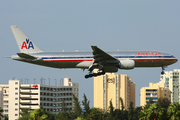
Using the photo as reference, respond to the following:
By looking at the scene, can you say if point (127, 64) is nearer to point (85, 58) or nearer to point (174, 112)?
point (85, 58)

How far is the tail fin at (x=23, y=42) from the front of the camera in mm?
84312

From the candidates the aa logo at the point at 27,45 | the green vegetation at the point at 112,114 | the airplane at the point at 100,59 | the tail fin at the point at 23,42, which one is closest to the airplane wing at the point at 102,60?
the airplane at the point at 100,59

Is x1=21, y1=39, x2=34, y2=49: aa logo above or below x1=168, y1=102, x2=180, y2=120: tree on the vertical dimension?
above

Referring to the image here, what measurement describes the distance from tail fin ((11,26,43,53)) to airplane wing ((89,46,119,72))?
14.2 metres

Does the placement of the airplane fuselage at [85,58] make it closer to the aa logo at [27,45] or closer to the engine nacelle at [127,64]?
the engine nacelle at [127,64]

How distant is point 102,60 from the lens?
7769cm

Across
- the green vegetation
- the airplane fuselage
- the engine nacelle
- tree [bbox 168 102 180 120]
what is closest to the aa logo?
the airplane fuselage

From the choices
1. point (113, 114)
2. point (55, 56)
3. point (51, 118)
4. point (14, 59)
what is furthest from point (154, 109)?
point (51, 118)

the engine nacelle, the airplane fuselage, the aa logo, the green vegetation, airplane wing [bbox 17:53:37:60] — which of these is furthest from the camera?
the aa logo

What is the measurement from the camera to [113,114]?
121312 mm

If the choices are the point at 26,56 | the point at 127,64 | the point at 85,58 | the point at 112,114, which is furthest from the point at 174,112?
the point at 112,114

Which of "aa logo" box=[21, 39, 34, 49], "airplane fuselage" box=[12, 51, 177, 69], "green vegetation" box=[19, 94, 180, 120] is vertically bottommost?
"green vegetation" box=[19, 94, 180, 120]

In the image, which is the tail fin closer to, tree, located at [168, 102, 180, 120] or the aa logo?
→ the aa logo

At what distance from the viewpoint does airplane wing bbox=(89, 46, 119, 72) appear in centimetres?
7577
